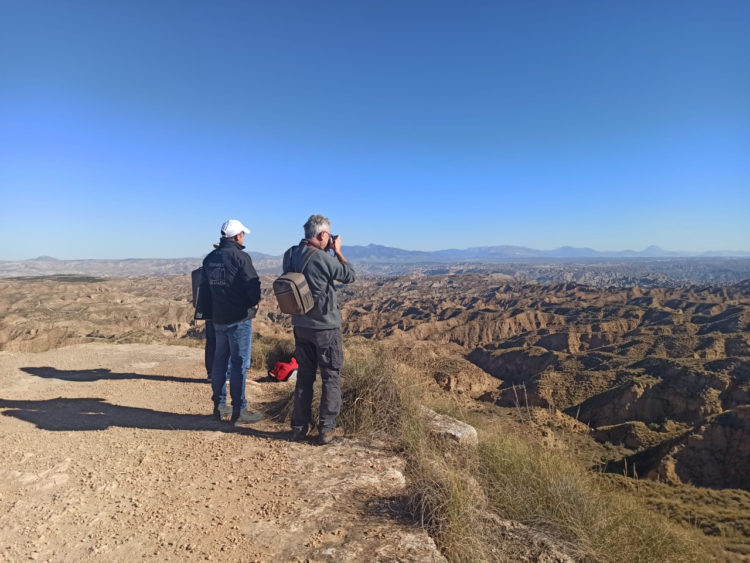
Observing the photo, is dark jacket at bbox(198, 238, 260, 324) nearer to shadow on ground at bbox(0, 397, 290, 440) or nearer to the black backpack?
the black backpack

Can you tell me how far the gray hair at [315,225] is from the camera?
388 centimetres

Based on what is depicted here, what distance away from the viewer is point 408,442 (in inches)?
144

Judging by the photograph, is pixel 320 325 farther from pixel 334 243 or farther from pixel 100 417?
pixel 100 417

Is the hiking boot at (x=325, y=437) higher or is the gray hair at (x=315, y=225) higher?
the gray hair at (x=315, y=225)

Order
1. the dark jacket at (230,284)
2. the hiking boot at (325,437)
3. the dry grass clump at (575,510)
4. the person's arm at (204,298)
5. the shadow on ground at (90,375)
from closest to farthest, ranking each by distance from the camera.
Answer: the dry grass clump at (575,510), the hiking boot at (325,437), the dark jacket at (230,284), the person's arm at (204,298), the shadow on ground at (90,375)

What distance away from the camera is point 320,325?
373cm

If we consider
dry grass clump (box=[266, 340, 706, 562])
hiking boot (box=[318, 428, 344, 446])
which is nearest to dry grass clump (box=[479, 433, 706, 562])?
dry grass clump (box=[266, 340, 706, 562])

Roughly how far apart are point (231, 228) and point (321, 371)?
81.0 inches

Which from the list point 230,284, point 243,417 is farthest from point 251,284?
point 243,417

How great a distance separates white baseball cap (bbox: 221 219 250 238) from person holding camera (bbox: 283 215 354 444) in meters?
1.04

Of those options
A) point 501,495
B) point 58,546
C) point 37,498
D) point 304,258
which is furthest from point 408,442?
point 37,498

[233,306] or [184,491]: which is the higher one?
[233,306]

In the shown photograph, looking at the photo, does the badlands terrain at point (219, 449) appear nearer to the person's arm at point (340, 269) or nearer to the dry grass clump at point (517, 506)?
the dry grass clump at point (517, 506)

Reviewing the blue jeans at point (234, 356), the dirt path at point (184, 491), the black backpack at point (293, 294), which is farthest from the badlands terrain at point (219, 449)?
the black backpack at point (293, 294)
